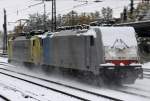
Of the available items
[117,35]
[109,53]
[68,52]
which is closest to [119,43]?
[117,35]

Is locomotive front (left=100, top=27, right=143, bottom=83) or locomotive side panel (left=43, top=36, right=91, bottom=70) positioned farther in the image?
locomotive side panel (left=43, top=36, right=91, bottom=70)

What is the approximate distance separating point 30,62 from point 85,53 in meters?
13.4

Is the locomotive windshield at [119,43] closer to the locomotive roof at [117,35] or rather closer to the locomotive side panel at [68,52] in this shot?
the locomotive roof at [117,35]

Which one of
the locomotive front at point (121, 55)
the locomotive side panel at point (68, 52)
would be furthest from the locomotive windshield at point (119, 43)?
the locomotive side panel at point (68, 52)

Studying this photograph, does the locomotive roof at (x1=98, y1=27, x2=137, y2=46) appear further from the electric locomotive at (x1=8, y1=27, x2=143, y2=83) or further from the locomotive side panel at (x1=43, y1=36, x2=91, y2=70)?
the locomotive side panel at (x1=43, y1=36, x2=91, y2=70)

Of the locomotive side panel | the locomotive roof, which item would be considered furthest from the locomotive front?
the locomotive side panel

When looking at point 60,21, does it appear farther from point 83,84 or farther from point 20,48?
Answer: point 83,84

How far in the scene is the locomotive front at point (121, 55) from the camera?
67.7 ft

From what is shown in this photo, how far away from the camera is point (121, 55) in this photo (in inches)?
826

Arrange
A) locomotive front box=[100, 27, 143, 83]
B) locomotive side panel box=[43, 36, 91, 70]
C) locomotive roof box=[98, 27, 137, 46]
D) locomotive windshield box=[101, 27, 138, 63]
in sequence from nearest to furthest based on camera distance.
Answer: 1. locomotive front box=[100, 27, 143, 83]
2. locomotive windshield box=[101, 27, 138, 63]
3. locomotive roof box=[98, 27, 137, 46]
4. locomotive side panel box=[43, 36, 91, 70]

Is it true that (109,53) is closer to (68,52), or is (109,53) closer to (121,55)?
(121,55)

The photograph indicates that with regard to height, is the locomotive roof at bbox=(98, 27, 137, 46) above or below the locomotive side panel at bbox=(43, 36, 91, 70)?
above

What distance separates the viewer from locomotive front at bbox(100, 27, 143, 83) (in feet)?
67.7

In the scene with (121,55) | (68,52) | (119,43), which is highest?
(119,43)
